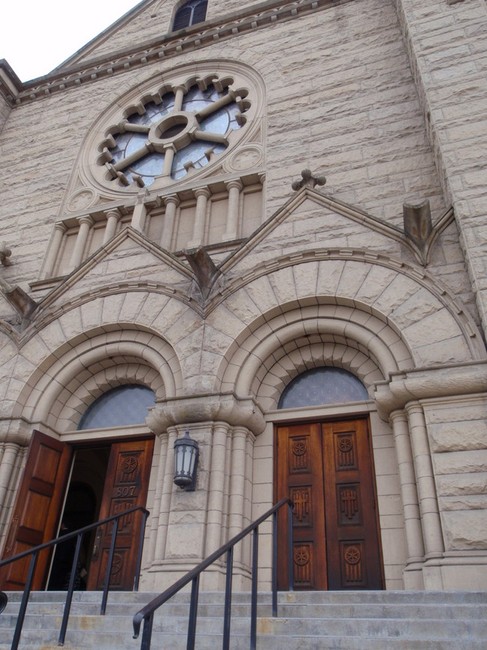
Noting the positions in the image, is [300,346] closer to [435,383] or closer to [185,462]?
[435,383]

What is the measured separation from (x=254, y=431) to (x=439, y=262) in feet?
10.5

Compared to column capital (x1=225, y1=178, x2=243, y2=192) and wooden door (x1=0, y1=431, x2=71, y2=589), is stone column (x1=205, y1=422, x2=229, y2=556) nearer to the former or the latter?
wooden door (x1=0, y1=431, x2=71, y2=589)

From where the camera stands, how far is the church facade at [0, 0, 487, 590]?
618cm

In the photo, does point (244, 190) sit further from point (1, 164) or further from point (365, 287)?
point (1, 164)

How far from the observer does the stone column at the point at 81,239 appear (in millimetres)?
10039

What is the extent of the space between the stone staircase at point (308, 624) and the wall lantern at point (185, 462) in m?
1.47

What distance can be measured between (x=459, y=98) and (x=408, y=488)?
5.36 metres

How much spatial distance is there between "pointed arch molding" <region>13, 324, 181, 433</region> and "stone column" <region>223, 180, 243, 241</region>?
2.31 metres

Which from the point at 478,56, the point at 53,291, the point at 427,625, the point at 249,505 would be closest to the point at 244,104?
the point at 478,56

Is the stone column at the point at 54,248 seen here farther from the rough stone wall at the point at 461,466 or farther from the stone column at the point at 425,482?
the rough stone wall at the point at 461,466

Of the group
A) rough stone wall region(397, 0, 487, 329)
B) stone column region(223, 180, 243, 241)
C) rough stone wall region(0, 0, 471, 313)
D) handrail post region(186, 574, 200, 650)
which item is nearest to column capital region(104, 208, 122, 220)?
rough stone wall region(0, 0, 471, 313)

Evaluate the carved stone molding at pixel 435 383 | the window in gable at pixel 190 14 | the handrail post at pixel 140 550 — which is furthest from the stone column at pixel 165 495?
the window in gable at pixel 190 14

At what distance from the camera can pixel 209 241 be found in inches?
377

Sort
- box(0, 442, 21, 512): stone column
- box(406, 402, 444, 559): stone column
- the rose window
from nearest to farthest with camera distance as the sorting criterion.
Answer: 1. box(406, 402, 444, 559): stone column
2. box(0, 442, 21, 512): stone column
3. the rose window
